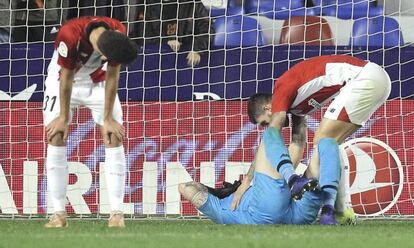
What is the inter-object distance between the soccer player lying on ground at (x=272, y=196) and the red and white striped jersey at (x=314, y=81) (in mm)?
360

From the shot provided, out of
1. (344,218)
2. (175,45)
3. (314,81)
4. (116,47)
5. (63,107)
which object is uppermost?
(175,45)

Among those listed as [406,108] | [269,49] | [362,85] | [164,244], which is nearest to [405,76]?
[406,108]

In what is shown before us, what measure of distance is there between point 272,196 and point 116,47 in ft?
5.70

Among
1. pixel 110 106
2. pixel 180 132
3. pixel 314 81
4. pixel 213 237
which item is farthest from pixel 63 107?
pixel 180 132

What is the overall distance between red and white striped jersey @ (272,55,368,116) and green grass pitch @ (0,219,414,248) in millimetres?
1026

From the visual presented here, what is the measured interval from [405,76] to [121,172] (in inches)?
146

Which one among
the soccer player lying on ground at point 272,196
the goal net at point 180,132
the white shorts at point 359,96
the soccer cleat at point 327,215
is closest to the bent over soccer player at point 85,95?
the soccer player lying on ground at point 272,196

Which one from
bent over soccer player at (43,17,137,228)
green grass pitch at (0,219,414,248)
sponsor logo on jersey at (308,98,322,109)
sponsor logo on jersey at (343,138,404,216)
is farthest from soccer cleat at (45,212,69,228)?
sponsor logo on jersey at (343,138,404,216)

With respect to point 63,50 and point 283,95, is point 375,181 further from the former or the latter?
point 63,50

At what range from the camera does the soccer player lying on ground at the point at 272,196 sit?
25.5ft

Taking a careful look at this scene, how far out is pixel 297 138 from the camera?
8.96 m

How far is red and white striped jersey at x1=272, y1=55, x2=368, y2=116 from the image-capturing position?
26.6 ft

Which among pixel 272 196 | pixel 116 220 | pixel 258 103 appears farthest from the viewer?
pixel 258 103

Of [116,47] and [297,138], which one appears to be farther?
[297,138]
